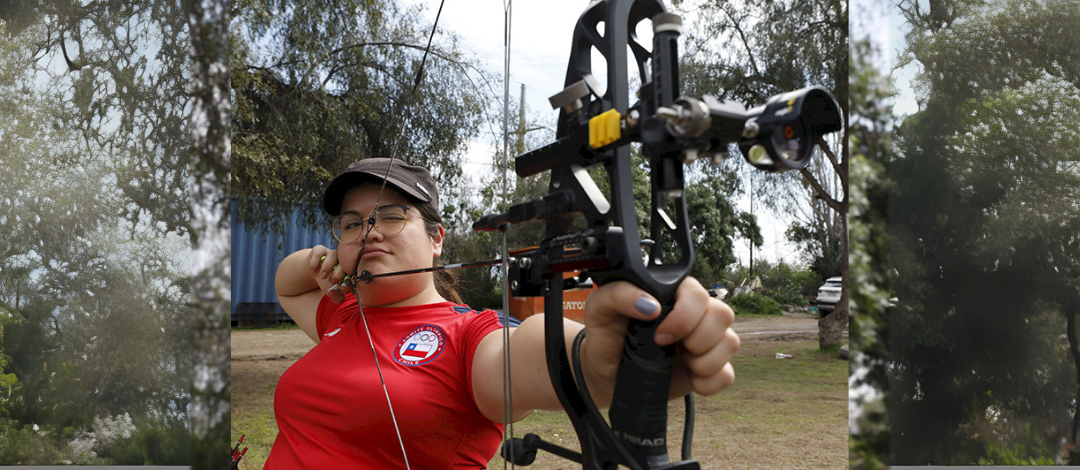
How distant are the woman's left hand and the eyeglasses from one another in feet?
2.42

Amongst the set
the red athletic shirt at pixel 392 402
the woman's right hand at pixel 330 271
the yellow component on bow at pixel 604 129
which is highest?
the yellow component on bow at pixel 604 129

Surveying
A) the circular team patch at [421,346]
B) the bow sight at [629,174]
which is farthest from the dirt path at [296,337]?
the bow sight at [629,174]

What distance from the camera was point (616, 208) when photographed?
0.67 meters

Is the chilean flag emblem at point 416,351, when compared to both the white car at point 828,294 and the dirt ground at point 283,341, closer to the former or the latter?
the dirt ground at point 283,341

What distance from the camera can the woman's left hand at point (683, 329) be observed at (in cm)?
59

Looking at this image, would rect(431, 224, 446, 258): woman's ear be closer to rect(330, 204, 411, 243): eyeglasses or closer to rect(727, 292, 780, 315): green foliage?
rect(330, 204, 411, 243): eyeglasses

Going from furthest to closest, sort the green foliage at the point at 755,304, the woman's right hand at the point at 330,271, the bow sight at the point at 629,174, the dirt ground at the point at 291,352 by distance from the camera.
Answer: the green foliage at the point at 755,304 < the dirt ground at the point at 291,352 < the woman's right hand at the point at 330,271 < the bow sight at the point at 629,174

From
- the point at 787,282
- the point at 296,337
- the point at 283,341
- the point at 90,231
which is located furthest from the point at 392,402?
the point at 787,282

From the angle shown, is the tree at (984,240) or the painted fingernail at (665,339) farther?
the tree at (984,240)

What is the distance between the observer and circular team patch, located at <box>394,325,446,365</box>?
45.7 inches

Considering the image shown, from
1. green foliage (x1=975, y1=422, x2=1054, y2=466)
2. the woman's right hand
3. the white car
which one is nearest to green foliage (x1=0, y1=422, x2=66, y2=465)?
the woman's right hand

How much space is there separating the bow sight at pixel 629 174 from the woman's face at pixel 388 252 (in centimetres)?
52

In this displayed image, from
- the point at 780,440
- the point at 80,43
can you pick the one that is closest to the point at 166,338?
the point at 80,43

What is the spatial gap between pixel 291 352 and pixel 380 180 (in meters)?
7.02
